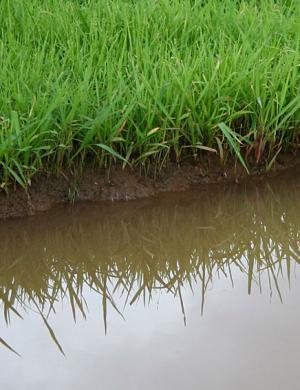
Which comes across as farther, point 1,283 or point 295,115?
point 295,115

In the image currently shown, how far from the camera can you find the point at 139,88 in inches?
124

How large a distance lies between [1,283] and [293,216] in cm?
98

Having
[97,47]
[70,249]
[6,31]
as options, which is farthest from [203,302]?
[6,31]

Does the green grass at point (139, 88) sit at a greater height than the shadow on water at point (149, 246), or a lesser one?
greater

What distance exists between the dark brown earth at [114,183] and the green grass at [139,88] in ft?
0.12

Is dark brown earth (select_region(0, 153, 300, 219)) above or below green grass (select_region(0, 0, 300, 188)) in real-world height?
below

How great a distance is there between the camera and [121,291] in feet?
8.75

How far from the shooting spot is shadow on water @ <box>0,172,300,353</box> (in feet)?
8.86

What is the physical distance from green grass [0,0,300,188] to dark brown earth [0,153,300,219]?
0.04 metres

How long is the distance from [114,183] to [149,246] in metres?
0.31

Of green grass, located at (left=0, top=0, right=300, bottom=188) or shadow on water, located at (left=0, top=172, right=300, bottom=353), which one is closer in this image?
shadow on water, located at (left=0, top=172, right=300, bottom=353)

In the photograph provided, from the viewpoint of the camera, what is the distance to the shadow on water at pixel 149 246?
270 centimetres

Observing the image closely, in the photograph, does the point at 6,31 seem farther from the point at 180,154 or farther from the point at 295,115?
the point at 295,115

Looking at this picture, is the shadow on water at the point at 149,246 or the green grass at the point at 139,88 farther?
the green grass at the point at 139,88
